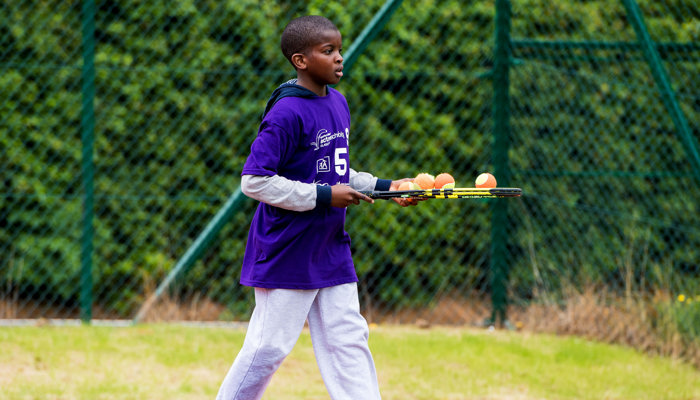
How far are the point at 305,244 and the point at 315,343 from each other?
1.23 ft

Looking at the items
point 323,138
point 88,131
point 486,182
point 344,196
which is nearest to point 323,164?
point 323,138

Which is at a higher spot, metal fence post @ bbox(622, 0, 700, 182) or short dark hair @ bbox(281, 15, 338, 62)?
metal fence post @ bbox(622, 0, 700, 182)

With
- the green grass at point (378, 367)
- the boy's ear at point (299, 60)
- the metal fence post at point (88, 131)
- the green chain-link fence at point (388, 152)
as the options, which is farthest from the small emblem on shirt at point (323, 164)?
the metal fence post at point (88, 131)

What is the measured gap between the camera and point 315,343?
318 centimetres

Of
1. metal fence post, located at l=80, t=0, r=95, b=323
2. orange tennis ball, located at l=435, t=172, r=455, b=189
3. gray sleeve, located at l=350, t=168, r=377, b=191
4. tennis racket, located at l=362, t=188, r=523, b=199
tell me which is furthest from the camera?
metal fence post, located at l=80, t=0, r=95, b=323

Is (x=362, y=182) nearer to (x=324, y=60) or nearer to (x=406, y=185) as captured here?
(x=406, y=185)

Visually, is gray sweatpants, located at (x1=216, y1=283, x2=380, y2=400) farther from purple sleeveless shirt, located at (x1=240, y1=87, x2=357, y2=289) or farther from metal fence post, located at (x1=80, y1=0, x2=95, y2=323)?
metal fence post, located at (x1=80, y1=0, x2=95, y2=323)

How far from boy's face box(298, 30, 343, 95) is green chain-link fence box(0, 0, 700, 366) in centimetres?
261

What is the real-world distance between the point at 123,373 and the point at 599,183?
342 cm

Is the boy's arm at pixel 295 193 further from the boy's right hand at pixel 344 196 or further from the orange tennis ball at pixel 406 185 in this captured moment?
the orange tennis ball at pixel 406 185

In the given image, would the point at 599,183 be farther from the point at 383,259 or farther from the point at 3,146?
the point at 3,146

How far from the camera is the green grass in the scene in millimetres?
4473

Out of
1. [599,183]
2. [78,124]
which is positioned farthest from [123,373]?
[599,183]

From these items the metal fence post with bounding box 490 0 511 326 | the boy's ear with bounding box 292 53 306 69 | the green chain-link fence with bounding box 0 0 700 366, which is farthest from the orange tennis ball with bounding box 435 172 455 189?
the metal fence post with bounding box 490 0 511 326
